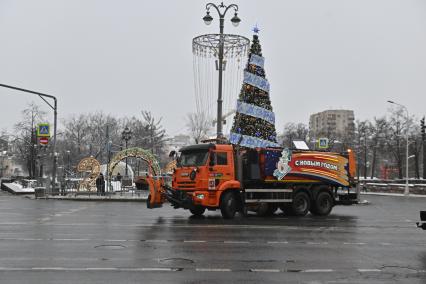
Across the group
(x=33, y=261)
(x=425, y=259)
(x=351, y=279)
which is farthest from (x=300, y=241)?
(x=33, y=261)

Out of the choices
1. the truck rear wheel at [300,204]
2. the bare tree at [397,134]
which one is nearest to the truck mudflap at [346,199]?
the truck rear wheel at [300,204]

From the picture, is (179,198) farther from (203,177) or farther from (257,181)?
(257,181)

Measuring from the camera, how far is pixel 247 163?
2156cm

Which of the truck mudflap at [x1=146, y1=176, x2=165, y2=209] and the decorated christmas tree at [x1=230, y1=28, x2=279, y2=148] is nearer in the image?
the truck mudflap at [x1=146, y1=176, x2=165, y2=209]

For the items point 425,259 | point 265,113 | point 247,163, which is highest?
point 265,113

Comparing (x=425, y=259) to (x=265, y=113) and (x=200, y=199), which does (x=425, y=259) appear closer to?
(x=200, y=199)

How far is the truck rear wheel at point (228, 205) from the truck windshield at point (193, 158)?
1.64m

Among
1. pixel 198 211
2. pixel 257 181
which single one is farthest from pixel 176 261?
pixel 257 181

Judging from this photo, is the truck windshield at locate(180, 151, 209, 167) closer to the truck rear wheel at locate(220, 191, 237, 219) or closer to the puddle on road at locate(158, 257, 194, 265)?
the truck rear wheel at locate(220, 191, 237, 219)

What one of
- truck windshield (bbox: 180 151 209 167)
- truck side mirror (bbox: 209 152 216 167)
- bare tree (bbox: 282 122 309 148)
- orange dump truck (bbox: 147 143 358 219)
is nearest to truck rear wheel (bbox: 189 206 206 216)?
orange dump truck (bbox: 147 143 358 219)

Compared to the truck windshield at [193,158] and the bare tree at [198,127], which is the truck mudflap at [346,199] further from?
the bare tree at [198,127]

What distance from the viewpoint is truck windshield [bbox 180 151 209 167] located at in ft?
67.2

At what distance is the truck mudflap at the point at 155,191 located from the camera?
69.3 ft

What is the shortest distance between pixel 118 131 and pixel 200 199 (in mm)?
94067
